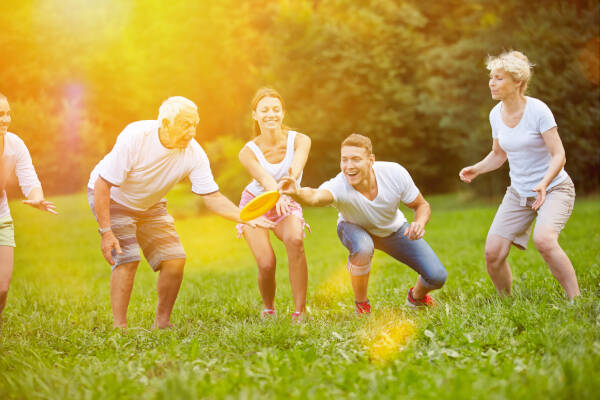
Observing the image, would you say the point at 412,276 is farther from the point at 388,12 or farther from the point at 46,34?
the point at 46,34

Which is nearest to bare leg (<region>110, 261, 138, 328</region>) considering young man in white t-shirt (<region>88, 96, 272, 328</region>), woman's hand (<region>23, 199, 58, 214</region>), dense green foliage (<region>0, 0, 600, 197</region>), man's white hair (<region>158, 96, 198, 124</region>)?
young man in white t-shirt (<region>88, 96, 272, 328</region>)

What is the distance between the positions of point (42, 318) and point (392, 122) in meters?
22.7

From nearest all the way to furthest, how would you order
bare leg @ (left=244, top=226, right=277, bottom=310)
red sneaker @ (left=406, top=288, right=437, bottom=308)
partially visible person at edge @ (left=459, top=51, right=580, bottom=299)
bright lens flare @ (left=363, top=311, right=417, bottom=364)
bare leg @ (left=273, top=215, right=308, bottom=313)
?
bright lens flare @ (left=363, top=311, right=417, bottom=364)
partially visible person at edge @ (left=459, top=51, right=580, bottom=299)
bare leg @ (left=273, top=215, right=308, bottom=313)
bare leg @ (left=244, top=226, right=277, bottom=310)
red sneaker @ (left=406, top=288, right=437, bottom=308)

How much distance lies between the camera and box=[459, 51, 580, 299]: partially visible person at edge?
5230mm

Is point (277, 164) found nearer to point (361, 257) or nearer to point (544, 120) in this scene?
point (361, 257)

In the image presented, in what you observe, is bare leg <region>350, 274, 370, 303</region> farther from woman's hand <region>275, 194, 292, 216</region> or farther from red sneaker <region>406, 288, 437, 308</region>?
woman's hand <region>275, 194, 292, 216</region>

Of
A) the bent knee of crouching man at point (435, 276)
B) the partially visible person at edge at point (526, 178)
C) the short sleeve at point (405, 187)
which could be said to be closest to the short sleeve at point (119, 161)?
the short sleeve at point (405, 187)

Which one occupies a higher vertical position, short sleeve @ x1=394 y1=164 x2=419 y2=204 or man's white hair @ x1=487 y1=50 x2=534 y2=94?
man's white hair @ x1=487 y1=50 x2=534 y2=94

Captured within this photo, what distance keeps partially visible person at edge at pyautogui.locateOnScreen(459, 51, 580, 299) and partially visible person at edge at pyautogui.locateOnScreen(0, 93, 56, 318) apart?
415cm

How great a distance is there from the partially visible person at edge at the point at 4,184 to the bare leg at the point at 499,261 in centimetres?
403

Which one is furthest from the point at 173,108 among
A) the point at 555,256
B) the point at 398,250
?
the point at 555,256

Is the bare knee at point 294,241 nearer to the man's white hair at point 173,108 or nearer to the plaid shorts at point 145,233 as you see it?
the plaid shorts at point 145,233

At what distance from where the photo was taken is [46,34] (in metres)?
31.2

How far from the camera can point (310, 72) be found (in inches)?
1049
